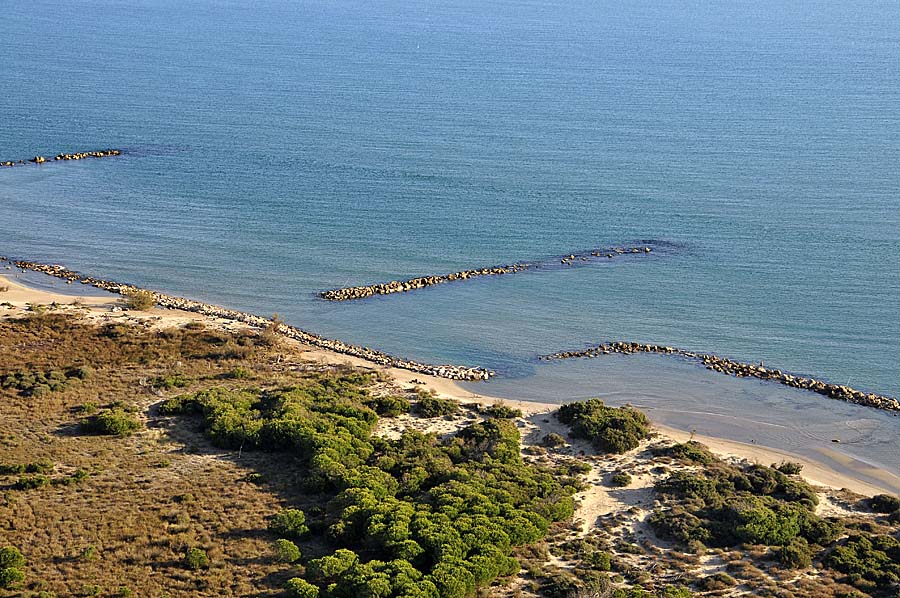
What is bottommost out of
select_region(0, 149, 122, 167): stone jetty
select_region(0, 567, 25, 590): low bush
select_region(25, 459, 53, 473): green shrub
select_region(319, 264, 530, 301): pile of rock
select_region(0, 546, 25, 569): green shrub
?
select_region(0, 567, 25, 590): low bush

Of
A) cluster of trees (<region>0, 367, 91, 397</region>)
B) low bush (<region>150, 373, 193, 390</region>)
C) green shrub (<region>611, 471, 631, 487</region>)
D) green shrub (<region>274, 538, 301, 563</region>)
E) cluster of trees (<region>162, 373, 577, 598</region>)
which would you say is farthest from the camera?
low bush (<region>150, 373, 193, 390</region>)

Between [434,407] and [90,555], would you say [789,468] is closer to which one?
[434,407]

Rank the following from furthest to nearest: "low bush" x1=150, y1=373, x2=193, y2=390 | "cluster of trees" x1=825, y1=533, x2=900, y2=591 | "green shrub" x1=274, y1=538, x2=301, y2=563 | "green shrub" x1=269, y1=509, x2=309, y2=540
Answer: "low bush" x1=150, y1=373, x2=193, y2=390, "green shrub" x1=269, y1=509, x2=309, y2=540, "cluster of trees" x1=825, y1=533, x2=900, y2=591, "green shrub" x1=274, y1=538, x2=301, y2=563

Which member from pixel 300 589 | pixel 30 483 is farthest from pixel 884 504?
pixel 30 483

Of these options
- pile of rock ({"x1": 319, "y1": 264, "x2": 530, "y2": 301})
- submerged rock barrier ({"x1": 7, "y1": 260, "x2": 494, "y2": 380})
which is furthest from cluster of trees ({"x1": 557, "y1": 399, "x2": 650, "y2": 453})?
pile of rock ({"x1": 319, "y1": 264, "x2": 530, "y2": 301})

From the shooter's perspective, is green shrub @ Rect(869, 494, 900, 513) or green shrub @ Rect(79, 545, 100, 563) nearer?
green shrub @ Rect(79, 545, 100, 563)

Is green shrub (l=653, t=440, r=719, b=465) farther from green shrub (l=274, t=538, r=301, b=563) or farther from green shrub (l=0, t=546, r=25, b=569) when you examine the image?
green shrub (l=0, t=546, r=25, b=569)

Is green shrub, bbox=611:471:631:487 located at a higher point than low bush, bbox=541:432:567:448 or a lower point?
lower
